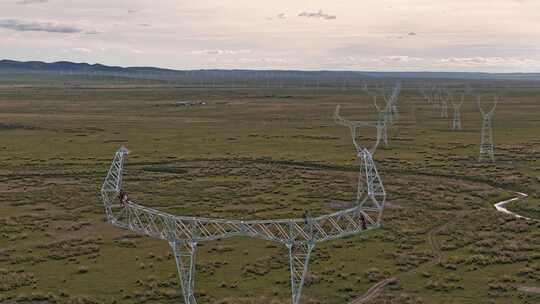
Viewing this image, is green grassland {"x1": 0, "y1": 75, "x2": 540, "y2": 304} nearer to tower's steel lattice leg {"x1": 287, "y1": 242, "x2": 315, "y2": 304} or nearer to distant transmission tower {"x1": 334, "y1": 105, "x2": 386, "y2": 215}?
distant transmission tower {"x1": 334, "y1": 105, "x2": 386, "y2": 215}

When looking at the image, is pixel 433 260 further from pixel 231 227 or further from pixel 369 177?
pixel 231 227

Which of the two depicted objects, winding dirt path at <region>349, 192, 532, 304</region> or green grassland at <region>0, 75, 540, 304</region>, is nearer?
winding dirt path at <region>349, 192, 532, 304</region>

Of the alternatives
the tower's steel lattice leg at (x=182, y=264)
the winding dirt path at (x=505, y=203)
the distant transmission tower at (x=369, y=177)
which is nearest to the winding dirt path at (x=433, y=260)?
the winding dirt path at (x=505, y=203)

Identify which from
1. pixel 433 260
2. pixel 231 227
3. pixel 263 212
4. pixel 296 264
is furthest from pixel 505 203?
pixel 231 227

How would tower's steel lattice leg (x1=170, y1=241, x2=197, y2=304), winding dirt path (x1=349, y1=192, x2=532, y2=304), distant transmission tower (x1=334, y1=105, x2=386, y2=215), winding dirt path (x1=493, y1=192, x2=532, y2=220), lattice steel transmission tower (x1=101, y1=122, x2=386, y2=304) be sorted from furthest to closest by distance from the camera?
winding dirt path (x1=493, y1=192, x2=532, y2=220)
winding dirt path (x1=349, y1=192, x2=532, y2=304)
distant transmission tower (x1=334, y1=105, x2=386, y2=215)
tower's steel lattice leg (x1=170, y1=241, x2=197, y2=304)
lattice steel transmission tower (x1=101, y1=122, x2=386, y2=304)

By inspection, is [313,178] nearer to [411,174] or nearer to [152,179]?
[411,174]

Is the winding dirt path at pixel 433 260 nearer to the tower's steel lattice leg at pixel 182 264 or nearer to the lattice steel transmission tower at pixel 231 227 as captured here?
the lattice steel transmission tower at pixel 231 227

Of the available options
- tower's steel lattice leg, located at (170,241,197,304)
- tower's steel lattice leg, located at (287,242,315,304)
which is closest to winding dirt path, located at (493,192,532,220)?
tower's steel lattice leg, located at (287,242,315,304)

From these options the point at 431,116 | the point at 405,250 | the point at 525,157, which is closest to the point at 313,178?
the point at 405,250
